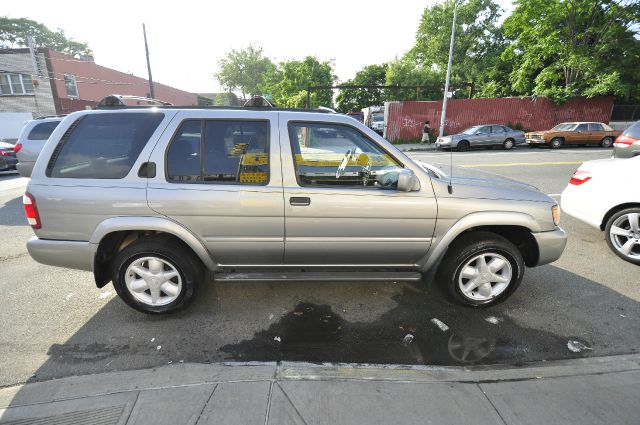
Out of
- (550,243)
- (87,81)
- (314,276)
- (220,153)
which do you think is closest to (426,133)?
(550,243)

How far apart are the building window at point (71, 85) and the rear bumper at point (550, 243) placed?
3298 centimetres

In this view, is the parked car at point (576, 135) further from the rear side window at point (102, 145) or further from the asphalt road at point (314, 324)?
the rear side window at point (102, 145)

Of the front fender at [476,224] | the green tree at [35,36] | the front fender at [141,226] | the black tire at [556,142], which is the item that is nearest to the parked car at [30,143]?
the front fender at [141,226]

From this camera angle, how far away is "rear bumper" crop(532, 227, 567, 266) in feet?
9.67

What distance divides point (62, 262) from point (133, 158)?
1.14m

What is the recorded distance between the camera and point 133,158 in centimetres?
271

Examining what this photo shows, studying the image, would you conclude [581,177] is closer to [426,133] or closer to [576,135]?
[426,133]

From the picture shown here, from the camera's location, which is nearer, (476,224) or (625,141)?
(476,224)

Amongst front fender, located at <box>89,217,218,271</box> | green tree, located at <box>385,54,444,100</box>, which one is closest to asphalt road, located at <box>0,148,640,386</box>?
front fender, located at <box>89,217,218,271</box>

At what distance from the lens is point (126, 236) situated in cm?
301

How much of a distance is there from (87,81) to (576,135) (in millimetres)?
36506

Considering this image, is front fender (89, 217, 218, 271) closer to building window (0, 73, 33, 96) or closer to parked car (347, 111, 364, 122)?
parked car (347, 111, 364, 122)

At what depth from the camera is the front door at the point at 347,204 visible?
2727 millimetres

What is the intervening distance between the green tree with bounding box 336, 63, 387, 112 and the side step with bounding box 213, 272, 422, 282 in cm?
3842
